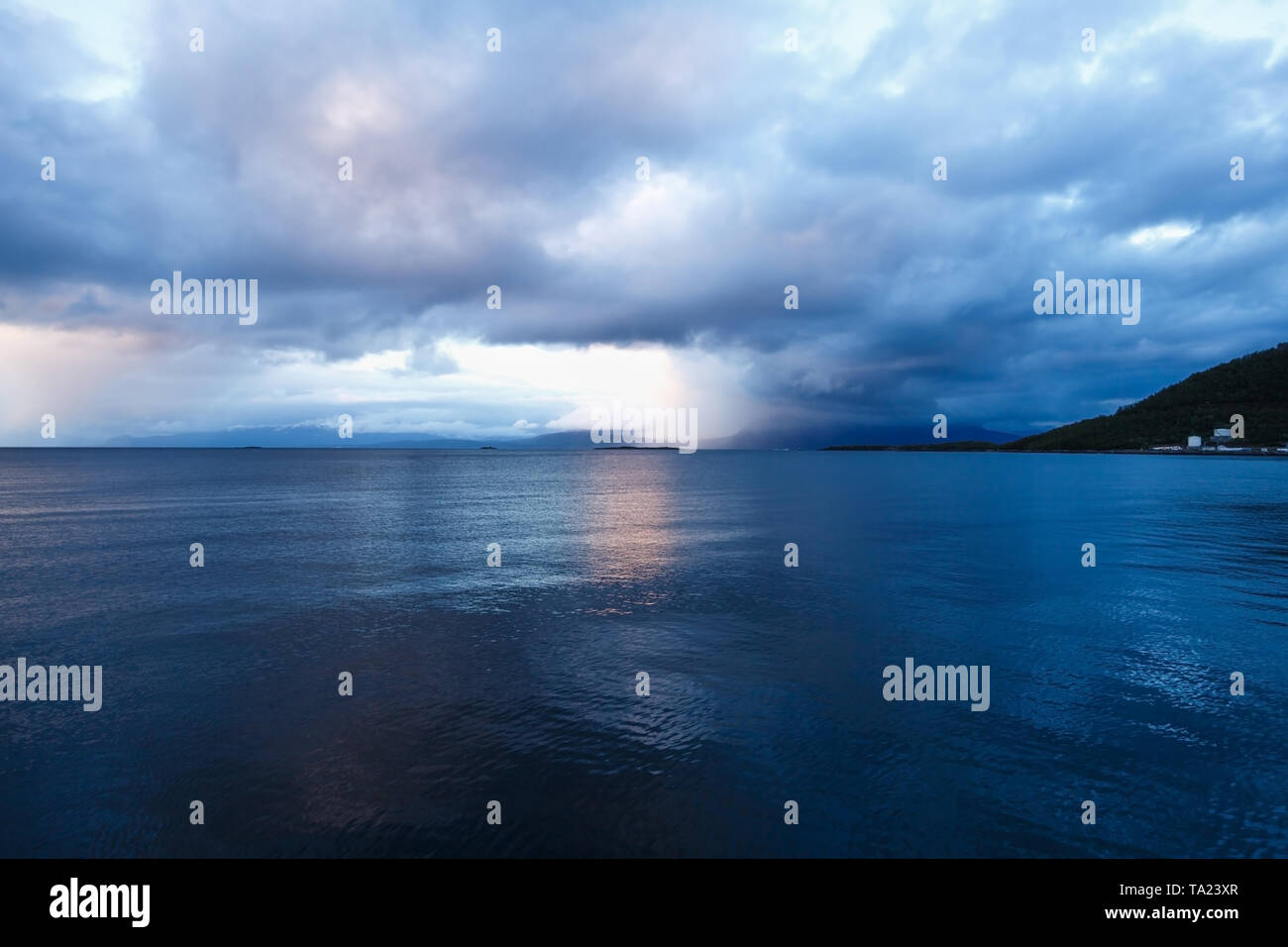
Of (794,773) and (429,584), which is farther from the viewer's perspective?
(429,584)

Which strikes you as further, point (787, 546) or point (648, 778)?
point (787, 546)

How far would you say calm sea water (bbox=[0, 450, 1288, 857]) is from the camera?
1590cm

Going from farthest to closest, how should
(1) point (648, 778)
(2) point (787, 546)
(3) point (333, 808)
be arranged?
1. (2) point (787, 546)
2. (1) point (648, 778)
3. (3) point (333, 808)

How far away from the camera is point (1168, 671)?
87.1ft

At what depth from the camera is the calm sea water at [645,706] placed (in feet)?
52.2

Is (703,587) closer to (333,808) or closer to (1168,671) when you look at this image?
(1168,671)

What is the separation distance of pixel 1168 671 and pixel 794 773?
1959cm

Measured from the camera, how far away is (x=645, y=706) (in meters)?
23.1
